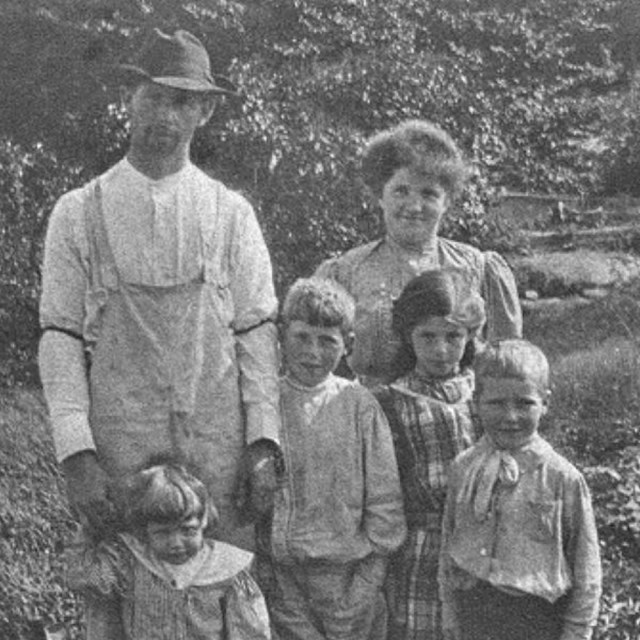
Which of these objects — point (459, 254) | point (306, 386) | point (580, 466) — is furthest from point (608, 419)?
point (306, 386)

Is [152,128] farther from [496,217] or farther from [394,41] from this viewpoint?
[496,217]

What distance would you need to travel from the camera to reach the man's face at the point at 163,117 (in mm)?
4492

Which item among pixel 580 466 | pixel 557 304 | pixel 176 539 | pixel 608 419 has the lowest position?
pixel 580 466

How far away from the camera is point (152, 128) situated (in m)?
4.51

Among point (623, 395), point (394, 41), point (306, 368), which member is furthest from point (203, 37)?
point (306, 368)

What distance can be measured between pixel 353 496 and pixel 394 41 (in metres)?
7.21

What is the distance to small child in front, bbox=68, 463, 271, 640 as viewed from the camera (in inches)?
177

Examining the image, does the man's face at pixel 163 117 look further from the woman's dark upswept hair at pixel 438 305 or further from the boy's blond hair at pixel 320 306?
the woman's dark upswept hair at pixel 438 305

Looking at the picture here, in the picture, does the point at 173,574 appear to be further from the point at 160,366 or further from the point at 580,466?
the point at 580,466

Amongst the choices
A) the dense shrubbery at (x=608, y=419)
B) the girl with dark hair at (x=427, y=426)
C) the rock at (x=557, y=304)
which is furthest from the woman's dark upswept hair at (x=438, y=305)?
the rock at (x=557, y=304)

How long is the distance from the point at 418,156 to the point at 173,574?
152cm

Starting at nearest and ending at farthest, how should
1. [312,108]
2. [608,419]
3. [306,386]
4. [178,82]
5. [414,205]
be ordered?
[178,82] → [306,386] → [414,205] → [608,419] → [312,108]

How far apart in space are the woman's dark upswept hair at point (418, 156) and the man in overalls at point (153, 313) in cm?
72

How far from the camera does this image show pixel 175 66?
4.53 metres
